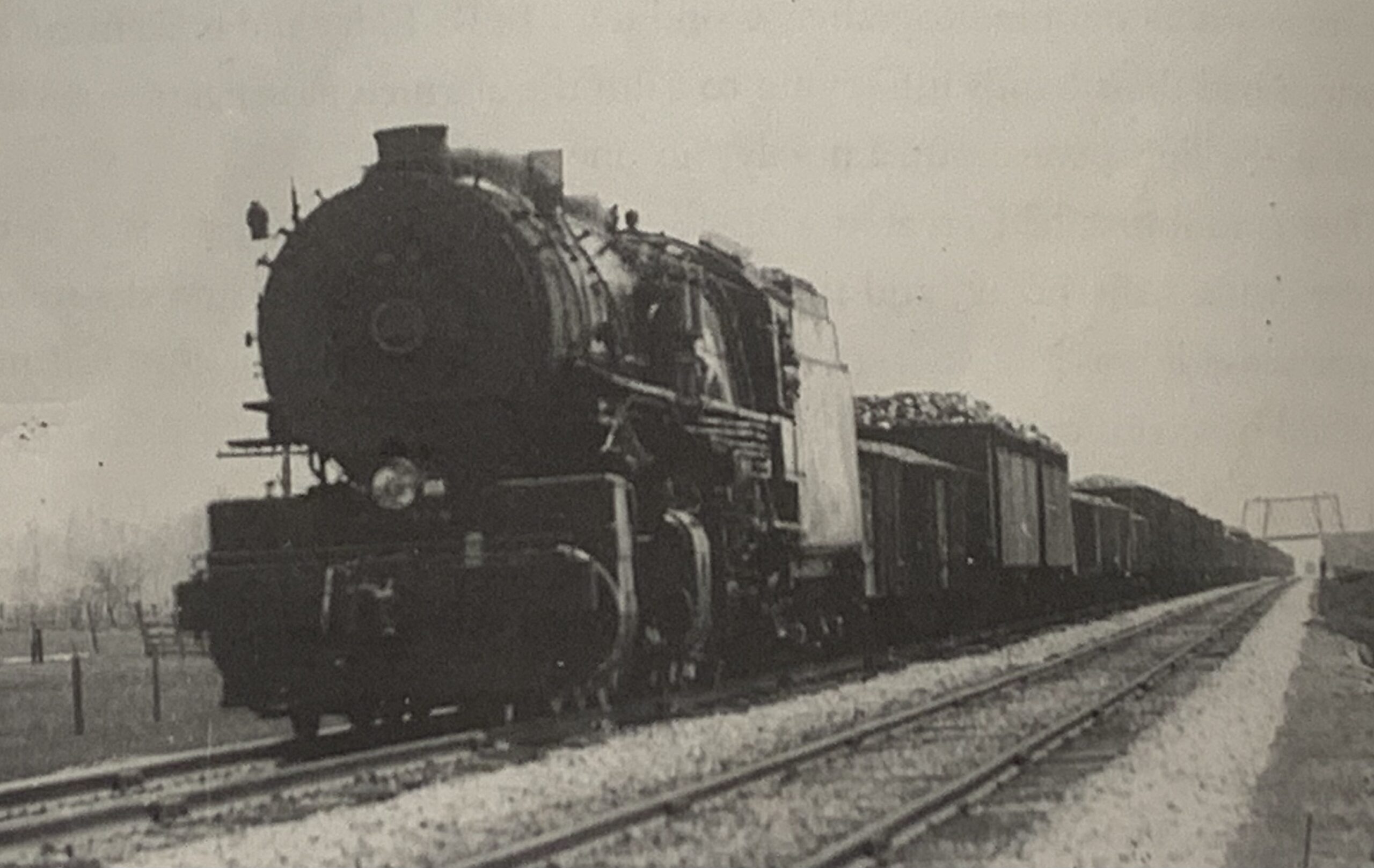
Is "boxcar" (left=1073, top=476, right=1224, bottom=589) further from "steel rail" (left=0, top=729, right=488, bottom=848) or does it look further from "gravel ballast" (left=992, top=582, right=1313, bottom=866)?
"steel rail" (left=0, top=729, right=488, bottom=848)

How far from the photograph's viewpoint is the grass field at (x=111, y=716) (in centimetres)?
1162

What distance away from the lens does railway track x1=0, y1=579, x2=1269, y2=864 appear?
Result: 285 inches

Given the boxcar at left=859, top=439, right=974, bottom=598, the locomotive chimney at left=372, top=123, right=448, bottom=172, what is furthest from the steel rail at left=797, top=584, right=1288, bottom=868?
the locomotive chimney at left=372, top=123, right=448, bottom=172

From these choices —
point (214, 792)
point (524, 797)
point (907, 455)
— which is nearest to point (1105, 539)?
point (907, 455)

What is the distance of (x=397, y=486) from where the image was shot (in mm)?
9898

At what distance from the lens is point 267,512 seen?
1005 centimetres

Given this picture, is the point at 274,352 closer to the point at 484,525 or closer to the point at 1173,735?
the point at 484,525

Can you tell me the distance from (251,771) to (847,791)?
3.07 m

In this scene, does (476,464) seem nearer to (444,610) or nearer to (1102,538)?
(444,610)

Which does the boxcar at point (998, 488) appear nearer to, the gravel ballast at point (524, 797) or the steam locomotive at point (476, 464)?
the gravel ballast at point (524, 797)

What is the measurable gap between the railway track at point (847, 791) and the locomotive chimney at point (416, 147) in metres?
3.98

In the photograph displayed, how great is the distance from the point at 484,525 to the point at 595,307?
163 cm

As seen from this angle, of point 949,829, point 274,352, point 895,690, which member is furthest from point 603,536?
point 895,690

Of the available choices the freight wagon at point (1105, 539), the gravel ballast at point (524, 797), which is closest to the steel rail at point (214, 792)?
the gravel ballast at point (524, 797)
